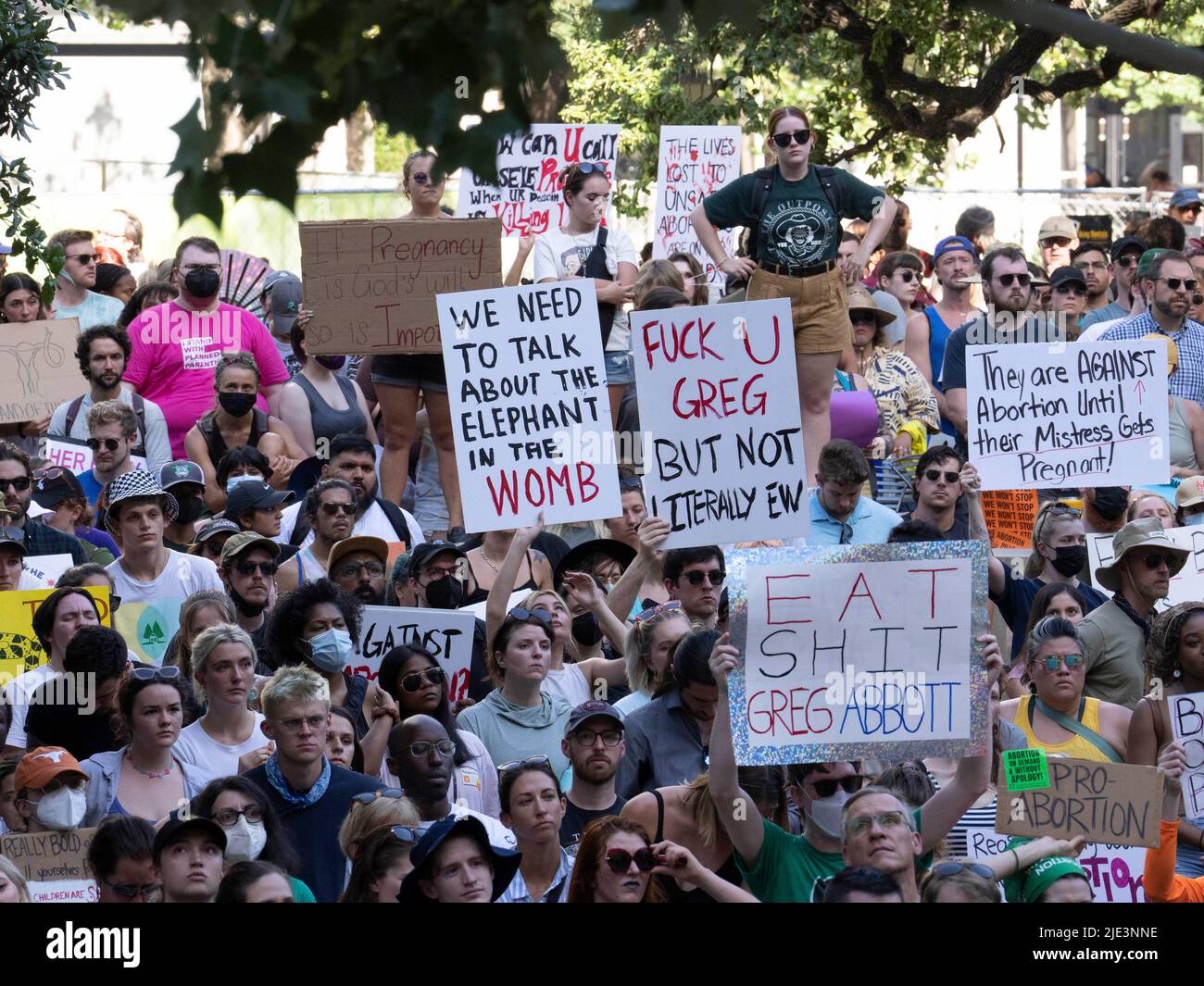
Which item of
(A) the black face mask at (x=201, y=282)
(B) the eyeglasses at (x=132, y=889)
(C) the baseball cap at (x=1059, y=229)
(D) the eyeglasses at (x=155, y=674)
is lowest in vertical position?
(B) the eyeglasses at (x=132, y=889)

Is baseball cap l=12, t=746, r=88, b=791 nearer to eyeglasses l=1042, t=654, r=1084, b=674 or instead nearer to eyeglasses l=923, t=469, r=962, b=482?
eyeglasses l=1042, t=654, r=1084, b=674

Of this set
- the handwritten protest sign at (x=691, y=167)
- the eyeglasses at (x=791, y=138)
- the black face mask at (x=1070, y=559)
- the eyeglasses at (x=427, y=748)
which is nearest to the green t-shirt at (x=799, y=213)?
the eyeglasses at (x=791, y=138)

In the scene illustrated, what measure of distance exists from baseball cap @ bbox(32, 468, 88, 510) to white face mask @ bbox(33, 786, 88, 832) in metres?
2.99

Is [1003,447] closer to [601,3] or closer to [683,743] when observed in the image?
[683,743]

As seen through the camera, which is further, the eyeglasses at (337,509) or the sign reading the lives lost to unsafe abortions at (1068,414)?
the sign reading the lives lost to unsafe abortions at (1068,414)

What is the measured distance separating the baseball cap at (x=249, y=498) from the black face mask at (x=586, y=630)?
4.56ft

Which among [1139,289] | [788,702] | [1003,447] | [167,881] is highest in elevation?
[1139,289]

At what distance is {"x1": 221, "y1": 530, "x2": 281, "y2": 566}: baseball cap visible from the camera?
780 cm

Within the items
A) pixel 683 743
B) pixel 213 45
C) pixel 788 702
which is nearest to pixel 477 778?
pixel 683 743

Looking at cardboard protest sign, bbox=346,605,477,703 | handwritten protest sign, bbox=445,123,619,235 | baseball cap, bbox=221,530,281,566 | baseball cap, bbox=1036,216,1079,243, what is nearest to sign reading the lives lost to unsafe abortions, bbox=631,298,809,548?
cardboard protest sign, bbox=346,605,477,703

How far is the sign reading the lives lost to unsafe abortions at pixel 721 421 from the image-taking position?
25.8 ft

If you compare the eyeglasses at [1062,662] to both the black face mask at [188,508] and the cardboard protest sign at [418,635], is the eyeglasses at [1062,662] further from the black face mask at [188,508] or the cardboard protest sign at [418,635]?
the black face mask at [188,508]
